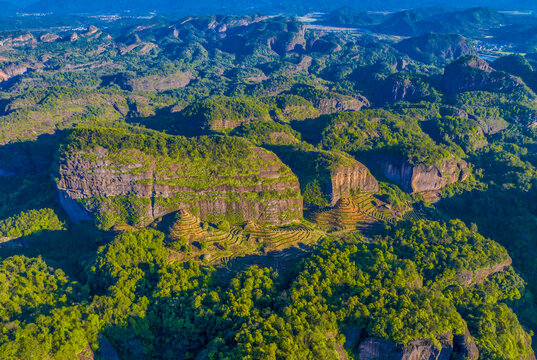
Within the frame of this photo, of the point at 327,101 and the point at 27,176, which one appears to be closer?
the point at 27,176

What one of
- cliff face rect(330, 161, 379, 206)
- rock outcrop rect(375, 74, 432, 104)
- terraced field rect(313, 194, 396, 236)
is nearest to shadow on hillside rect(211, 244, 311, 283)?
terraced field rect(313, 194, 396, 236)

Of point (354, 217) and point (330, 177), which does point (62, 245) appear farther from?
point (354, 217)

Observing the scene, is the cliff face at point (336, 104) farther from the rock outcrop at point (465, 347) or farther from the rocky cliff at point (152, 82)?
the rock outcrop at point (465, 347)

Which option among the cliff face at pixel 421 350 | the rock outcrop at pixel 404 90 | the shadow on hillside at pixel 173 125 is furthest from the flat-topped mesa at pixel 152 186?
the rock outcrop at pixel 404 90

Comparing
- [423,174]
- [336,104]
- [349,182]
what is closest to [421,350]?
[349,182]

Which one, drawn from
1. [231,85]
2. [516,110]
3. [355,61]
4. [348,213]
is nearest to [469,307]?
[348,213]

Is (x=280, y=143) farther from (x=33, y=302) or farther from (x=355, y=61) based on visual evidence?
(x=355, y=61)
